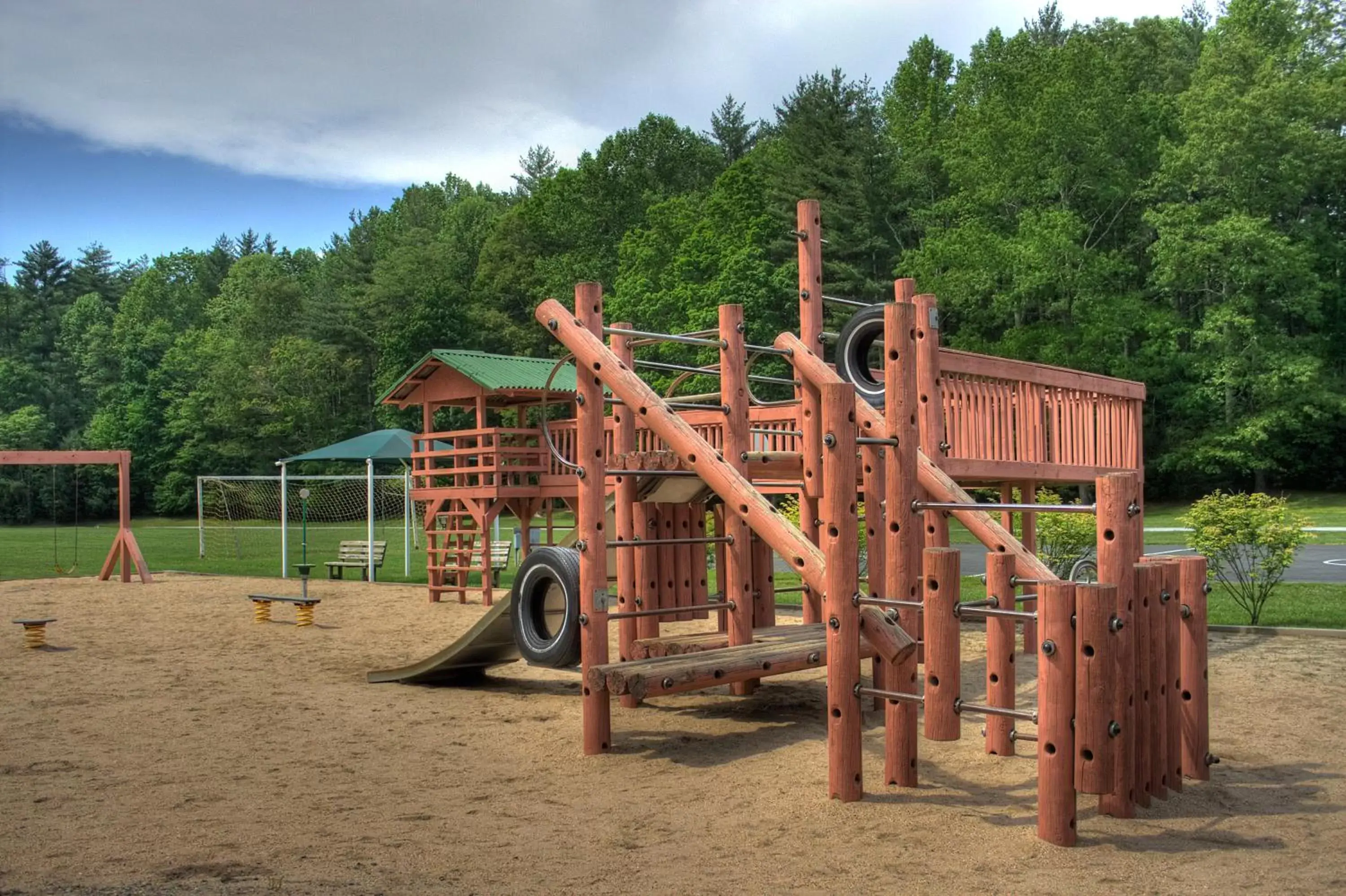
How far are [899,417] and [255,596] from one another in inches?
440

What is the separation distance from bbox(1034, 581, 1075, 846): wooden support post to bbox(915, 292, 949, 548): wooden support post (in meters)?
3.46

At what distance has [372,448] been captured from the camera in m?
23.0

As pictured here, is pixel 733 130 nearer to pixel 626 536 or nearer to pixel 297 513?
pixel 297 513

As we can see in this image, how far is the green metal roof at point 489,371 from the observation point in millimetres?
18516

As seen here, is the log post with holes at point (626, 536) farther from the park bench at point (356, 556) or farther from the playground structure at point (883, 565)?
the park bench at point (356, 556)

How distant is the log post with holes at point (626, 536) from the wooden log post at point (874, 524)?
5.71 feet

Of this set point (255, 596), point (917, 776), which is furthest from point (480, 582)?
point (917, 776)

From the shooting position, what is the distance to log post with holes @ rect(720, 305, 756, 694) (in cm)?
858

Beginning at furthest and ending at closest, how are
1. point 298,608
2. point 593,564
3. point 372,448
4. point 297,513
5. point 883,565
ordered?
point 297,513, point 372,448, point 298,608, point 883,565, point 593,564

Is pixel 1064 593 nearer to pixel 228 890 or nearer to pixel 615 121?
pixel 228 890

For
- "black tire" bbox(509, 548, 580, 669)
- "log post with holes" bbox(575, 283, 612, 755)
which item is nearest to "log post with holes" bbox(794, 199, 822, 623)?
"log post with holes" bbox(575, 283, 612, 755)

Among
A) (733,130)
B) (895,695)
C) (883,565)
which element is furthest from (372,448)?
(733,130)

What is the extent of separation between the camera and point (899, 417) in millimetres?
6547

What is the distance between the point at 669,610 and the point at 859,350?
440 centimetres
